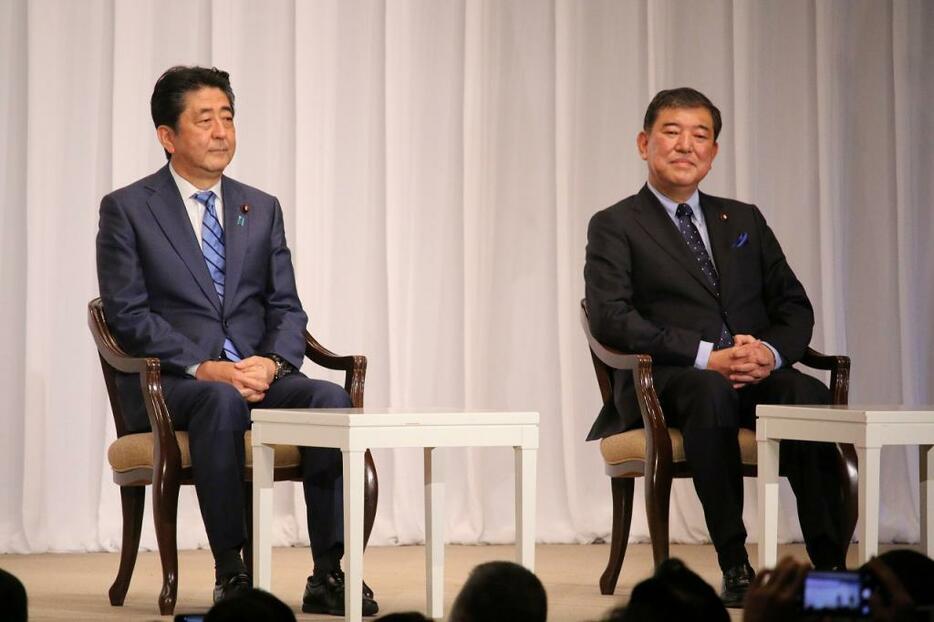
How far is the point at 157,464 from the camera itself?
340 centimetres

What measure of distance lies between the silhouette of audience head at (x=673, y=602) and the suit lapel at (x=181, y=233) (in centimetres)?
237

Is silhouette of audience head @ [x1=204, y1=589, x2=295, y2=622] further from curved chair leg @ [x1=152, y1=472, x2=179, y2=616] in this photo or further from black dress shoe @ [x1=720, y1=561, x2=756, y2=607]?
black dress shoe @ [x1=720, y1=561, x2=756, y2=607]

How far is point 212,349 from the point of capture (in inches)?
145

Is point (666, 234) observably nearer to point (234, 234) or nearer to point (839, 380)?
point (839, 380)

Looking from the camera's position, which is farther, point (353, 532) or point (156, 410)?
point (156, 410)

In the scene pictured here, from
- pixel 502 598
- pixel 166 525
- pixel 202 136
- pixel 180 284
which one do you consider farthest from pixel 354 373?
pixel 502 598

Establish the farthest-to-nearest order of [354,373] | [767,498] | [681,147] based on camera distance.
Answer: [681,147], [354,373], [767,498]

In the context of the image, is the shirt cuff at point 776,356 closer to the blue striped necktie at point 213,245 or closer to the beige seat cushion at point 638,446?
the beige seat cushion at point 638,446

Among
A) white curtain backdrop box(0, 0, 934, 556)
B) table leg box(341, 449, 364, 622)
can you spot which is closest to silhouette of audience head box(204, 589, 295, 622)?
table leg box(341, 449, 364, 622)

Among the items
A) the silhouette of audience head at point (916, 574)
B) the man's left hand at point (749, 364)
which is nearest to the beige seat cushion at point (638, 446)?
the man's left hand at point (749, 364)

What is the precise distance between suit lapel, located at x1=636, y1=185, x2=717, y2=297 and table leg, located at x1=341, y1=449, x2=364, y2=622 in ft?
4.53

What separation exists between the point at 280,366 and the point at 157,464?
1.46 feet

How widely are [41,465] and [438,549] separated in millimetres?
2053

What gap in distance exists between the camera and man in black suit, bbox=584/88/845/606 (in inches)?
138
